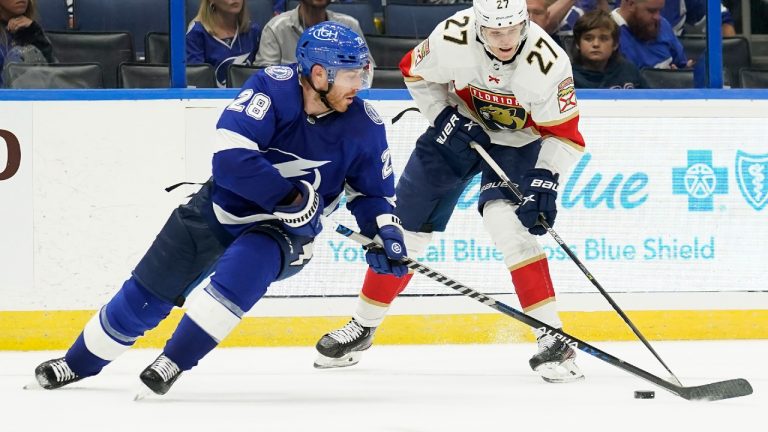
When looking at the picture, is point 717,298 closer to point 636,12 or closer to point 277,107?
point 636,12

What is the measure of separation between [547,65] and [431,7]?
151 centimetres

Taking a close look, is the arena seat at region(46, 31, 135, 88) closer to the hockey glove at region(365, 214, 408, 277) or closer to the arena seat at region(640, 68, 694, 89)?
the hockey glove at region(365, 214, 408, 277)

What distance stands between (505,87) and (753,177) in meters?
1.49

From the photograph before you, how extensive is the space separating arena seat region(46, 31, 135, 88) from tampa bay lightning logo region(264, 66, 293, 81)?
59.5 inches

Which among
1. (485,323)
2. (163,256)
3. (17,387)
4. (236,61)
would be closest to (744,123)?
(485,323)

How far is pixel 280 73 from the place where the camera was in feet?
10.1

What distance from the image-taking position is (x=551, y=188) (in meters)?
3.39

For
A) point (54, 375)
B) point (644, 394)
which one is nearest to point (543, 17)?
point (644, 394)

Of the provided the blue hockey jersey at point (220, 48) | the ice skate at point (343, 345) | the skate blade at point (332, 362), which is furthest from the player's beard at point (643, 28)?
the skate blade at point (332, 362)

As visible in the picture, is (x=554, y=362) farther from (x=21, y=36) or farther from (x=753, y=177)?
(x=21, y=36)

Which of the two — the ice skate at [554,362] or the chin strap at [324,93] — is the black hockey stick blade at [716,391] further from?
the chin strap at [324,93]

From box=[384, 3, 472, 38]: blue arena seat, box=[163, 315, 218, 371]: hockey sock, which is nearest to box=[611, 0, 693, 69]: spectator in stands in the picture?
box=[384, 3, 472, 38]: blue arena seat

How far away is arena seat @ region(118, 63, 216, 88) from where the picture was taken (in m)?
4.41

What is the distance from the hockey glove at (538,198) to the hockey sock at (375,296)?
1.87 ft
